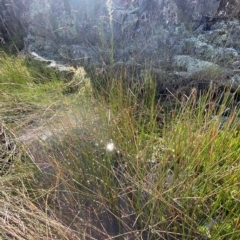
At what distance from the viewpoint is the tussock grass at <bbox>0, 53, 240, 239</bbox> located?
3.58 ft

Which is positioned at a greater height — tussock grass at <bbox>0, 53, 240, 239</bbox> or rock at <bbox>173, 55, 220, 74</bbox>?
tussock grass at <bbox>0, 53, 240, 239</bbox>

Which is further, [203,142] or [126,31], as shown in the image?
[126,31]

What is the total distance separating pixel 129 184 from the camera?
4.15 ft

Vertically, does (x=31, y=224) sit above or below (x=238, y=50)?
above

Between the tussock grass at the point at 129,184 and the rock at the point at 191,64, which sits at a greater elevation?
the tussock grass at the point at 129,184

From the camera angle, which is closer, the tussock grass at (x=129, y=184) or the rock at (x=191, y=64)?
the tussock grass at (x=129, y=184)

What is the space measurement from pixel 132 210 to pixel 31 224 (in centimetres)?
43

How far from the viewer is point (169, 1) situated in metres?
2.99

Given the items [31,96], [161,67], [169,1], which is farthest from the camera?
[169,1]

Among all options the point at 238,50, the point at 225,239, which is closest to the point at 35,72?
the point at 238,50

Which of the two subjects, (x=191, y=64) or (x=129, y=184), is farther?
(x=191, y=64)

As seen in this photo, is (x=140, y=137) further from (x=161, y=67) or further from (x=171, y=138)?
(x=161, y=67)

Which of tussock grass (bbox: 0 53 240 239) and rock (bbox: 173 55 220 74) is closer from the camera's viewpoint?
tussock grass (bbox: 0 53 240 239)

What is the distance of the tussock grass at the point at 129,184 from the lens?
109 cm
